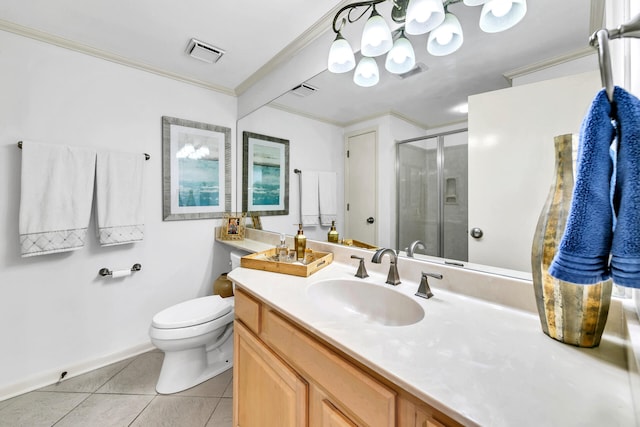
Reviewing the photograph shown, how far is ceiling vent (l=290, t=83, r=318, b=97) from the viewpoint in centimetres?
173

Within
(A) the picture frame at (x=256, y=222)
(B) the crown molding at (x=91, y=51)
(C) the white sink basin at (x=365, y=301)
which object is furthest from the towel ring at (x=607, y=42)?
(B) the crown molding at (x=91, y=51)

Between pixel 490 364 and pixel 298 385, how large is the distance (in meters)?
0.57

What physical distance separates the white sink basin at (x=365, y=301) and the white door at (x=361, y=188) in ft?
1.08

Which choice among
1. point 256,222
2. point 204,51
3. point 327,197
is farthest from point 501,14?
point 256,222

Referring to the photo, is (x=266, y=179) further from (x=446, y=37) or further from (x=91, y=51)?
(x=446, y=37)

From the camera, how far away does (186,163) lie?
2164 mm

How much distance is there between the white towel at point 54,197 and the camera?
4.95 ft

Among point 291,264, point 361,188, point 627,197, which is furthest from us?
point 361,188

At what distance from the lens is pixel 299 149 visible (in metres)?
1.93

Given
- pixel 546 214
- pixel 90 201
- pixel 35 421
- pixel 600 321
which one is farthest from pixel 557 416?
pixel 90 201

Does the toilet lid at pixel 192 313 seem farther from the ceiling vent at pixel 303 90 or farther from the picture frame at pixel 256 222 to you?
the ceiling vent at pixel 303 90

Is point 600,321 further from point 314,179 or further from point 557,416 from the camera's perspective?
point 314,179

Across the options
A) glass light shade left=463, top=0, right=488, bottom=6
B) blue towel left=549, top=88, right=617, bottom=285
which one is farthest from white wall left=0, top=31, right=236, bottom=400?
blue towel left=549, top=88, right=617, bottom=285

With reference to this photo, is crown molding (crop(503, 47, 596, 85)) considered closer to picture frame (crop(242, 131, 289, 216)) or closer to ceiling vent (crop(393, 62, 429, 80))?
ceiling vent (crop(393, 62, 429, 80))
